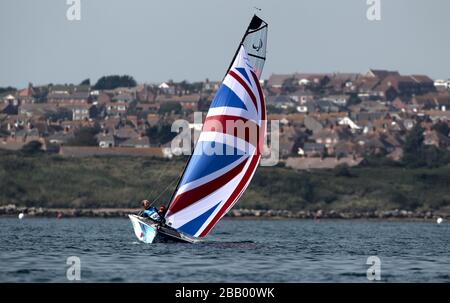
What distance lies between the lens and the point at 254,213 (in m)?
105

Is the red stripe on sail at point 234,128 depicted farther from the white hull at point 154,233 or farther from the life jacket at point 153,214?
the white hull at point 154,233

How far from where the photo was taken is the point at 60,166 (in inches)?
4628

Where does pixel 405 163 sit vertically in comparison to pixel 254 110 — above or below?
below

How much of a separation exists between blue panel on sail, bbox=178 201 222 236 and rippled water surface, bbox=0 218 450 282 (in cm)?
58

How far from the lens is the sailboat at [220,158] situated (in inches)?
1938

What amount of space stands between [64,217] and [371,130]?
93.1 m

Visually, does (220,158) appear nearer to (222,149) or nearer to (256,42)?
(222,149)

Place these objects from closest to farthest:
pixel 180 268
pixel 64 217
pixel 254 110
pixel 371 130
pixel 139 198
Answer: pixel 180 268, pixel 254 110, pixel 64 217, pixel 139 198, pixel 371 130

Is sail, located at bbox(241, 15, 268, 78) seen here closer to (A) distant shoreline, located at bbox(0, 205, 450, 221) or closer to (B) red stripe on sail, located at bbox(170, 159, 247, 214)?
(B) red stripe on sail, located at bbox(170, 159, 247, 214)

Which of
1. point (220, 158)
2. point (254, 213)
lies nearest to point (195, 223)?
point (220, 158)

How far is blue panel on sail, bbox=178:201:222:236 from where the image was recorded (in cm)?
4947

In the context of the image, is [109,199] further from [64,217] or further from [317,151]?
[317,151]

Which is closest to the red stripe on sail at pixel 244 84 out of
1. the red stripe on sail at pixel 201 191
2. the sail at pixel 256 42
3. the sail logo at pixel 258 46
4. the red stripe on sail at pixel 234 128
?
the red stripe on sail at pixel 234 128
